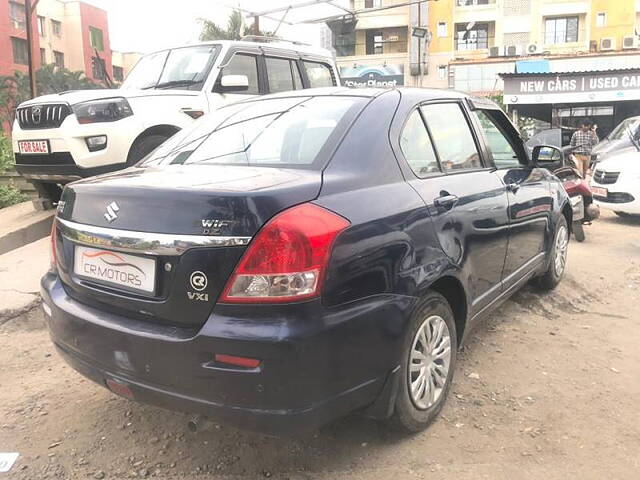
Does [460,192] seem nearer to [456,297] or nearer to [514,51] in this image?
[456,297]

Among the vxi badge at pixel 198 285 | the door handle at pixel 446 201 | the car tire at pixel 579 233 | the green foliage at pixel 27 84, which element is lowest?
the car tire at pixel 579 233

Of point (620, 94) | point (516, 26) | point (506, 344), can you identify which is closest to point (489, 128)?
point (506, 344)

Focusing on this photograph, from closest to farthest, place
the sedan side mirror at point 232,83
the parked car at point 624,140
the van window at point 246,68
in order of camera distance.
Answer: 1. the sedan side mirror at point 232,83
2. the van window at point 246,68
3. the parked car at point 624,140

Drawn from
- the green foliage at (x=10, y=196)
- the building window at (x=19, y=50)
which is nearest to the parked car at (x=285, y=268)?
the green foliage at (x=10, y=196)

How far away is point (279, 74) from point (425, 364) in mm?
5376

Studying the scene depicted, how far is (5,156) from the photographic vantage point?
10047mm

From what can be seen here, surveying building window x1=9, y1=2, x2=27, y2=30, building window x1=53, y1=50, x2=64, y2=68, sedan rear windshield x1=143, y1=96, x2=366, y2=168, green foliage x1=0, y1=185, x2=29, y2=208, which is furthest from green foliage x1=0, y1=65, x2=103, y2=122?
sedan rear windshield x1=143, y1=96, x2=366, y2=168

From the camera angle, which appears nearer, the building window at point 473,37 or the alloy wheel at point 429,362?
the alloy wheel at point 429,362

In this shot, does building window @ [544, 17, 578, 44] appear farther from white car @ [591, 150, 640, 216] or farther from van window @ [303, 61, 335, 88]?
van window @ [303, 61, 335, 88]

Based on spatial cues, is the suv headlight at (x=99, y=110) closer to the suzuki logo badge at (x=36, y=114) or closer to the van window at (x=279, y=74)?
the suzuki logo badge at (x=36, y=114)

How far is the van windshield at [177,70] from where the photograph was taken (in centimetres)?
653

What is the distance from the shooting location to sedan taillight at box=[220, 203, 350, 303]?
2.09 meters

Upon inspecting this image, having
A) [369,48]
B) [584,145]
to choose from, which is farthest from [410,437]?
[369,48]

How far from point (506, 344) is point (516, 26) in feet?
139
